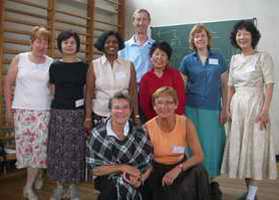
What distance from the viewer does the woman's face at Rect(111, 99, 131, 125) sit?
2.15 m

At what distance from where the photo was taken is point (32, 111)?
8.95 feet

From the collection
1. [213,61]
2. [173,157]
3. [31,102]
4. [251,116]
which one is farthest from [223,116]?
[31,102]

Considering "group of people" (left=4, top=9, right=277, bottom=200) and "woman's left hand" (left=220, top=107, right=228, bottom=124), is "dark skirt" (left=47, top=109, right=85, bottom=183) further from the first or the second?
"woman's left hand" (left=220, top=107, right=228, bottom=124)

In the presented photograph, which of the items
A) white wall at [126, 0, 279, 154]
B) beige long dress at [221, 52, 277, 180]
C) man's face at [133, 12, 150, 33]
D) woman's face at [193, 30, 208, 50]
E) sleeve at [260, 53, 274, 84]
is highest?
white wall at [126, 0, 279, 154]

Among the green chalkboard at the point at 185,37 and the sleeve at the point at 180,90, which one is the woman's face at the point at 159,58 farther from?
the green chalkboard at the point at 185,37

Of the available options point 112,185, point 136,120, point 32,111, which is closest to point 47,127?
point 32,111

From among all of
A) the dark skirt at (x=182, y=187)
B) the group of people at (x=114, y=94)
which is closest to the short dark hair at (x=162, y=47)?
the group of people at (x=114, y=94)

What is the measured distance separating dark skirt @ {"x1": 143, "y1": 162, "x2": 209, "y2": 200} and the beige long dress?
2.21 ft

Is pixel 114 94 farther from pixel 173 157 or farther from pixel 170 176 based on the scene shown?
pixel 170 176

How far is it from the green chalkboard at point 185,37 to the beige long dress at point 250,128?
187 cm

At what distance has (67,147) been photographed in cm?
260

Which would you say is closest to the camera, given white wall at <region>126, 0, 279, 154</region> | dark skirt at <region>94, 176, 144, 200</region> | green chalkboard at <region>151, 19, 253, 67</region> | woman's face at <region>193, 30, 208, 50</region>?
dark skirt at <region>94, 176, 144, 200</region>

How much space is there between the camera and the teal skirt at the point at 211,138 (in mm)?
2924

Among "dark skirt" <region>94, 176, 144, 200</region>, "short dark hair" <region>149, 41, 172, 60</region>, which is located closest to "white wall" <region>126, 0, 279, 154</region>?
"short dark hair" <region>149, 41, 172, 60</region>
